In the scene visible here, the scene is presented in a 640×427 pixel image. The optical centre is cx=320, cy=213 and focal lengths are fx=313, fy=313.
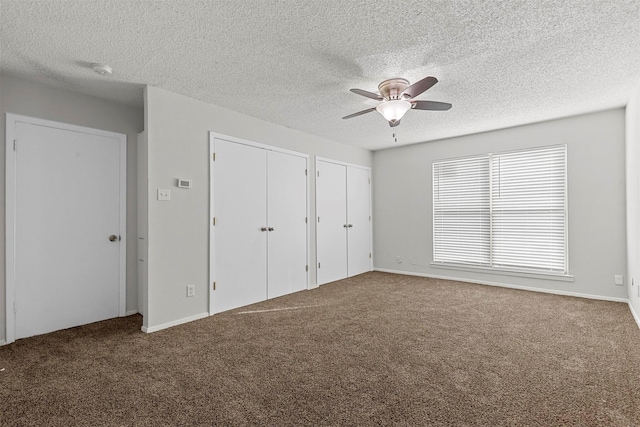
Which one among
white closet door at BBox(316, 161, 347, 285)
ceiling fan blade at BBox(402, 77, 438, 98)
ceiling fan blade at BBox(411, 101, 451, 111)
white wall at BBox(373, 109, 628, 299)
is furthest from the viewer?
white closet door at BBox(316, 161, 347, 285)

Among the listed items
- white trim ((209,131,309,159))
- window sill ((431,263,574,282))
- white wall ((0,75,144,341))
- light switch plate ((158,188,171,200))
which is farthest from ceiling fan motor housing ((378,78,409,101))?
window sill ((431,263,574,282))

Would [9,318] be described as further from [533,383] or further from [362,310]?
[533,383]

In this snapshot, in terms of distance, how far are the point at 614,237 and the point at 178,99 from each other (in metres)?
5.48

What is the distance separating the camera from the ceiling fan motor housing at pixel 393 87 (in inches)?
115

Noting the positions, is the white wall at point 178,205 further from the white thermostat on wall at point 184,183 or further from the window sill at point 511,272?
the window sill at point 511,272

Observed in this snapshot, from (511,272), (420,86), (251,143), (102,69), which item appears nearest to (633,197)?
(511,272)

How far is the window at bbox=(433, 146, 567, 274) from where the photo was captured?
4.36 meters

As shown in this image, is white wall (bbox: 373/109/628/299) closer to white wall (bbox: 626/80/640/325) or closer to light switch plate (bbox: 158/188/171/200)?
white wall (bbox: 626/80/640/325)

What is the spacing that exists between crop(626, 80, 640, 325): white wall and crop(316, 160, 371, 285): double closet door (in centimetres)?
366

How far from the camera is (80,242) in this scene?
336 cm

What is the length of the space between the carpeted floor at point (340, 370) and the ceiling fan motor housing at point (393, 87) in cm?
225

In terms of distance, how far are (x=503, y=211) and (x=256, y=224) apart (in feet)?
12.1

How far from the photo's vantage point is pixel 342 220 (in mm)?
5539

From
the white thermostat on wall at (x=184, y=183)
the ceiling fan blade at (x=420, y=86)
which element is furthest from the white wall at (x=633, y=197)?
the white thermostat on wall at (x=184, y=183)
